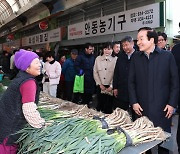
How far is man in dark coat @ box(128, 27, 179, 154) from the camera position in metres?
2.69

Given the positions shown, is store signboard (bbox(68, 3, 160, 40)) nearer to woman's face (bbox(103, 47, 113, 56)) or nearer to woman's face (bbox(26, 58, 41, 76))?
woman's face (bbox(103, 47, 113, 56))

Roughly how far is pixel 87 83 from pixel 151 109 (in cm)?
305

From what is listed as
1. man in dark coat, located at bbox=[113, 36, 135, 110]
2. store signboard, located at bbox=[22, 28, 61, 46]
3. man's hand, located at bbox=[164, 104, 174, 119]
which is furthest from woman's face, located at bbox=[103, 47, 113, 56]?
store signboard, located at bbox=[22, 28, 61, 46]

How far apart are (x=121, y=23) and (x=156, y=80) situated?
17.2 feet

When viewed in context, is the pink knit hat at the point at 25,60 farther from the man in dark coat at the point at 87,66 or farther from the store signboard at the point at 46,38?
the store signboard at the point at 46,38

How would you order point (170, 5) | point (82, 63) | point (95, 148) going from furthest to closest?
1. point (170, 5)
2. point (82, 63)
3. point (95, 148)

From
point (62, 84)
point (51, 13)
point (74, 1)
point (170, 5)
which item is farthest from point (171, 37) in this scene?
point (51, 13)

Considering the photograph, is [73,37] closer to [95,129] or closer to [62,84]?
[62,84]

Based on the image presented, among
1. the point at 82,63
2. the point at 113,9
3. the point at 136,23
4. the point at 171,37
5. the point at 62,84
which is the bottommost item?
the point at 62,84

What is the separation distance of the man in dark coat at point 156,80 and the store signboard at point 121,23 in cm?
384

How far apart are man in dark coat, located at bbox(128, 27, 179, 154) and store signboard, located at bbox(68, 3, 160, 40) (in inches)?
151

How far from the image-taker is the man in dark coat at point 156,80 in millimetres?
2691

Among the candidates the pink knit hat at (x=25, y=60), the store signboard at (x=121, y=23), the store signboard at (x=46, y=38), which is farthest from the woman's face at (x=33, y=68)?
the store signboard at (x=46, y=38)

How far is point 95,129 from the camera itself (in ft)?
6.31
